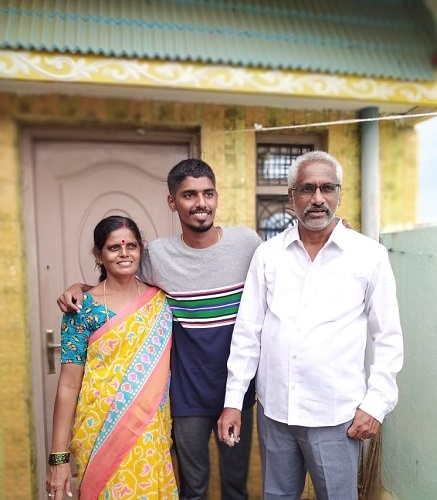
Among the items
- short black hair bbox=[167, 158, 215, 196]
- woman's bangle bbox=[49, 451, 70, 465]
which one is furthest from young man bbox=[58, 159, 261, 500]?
woman's bangle bbox=[49, 451, 70, 465]

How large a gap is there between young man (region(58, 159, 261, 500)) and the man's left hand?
535 mm

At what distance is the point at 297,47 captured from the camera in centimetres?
237

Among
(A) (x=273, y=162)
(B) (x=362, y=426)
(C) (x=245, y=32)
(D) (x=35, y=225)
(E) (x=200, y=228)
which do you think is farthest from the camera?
(A) (x=273, y=162)

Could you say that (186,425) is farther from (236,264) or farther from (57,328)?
(57,328)

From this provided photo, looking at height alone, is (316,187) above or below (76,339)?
above

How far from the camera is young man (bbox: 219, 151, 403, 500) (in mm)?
1623

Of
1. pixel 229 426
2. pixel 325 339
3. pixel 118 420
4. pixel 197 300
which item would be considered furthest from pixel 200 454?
pixel 325 339

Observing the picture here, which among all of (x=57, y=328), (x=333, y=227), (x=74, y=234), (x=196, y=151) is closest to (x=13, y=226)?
(x=74, y=234)

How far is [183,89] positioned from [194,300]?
113cm

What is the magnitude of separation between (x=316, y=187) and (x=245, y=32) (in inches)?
47.0

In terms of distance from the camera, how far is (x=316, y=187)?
5.44ft

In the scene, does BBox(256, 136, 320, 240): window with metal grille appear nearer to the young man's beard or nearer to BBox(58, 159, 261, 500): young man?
BBox(58, 159, 261, 500): young man

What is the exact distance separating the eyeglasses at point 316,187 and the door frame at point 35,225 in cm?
114

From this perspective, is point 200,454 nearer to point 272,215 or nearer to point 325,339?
point 325,339
